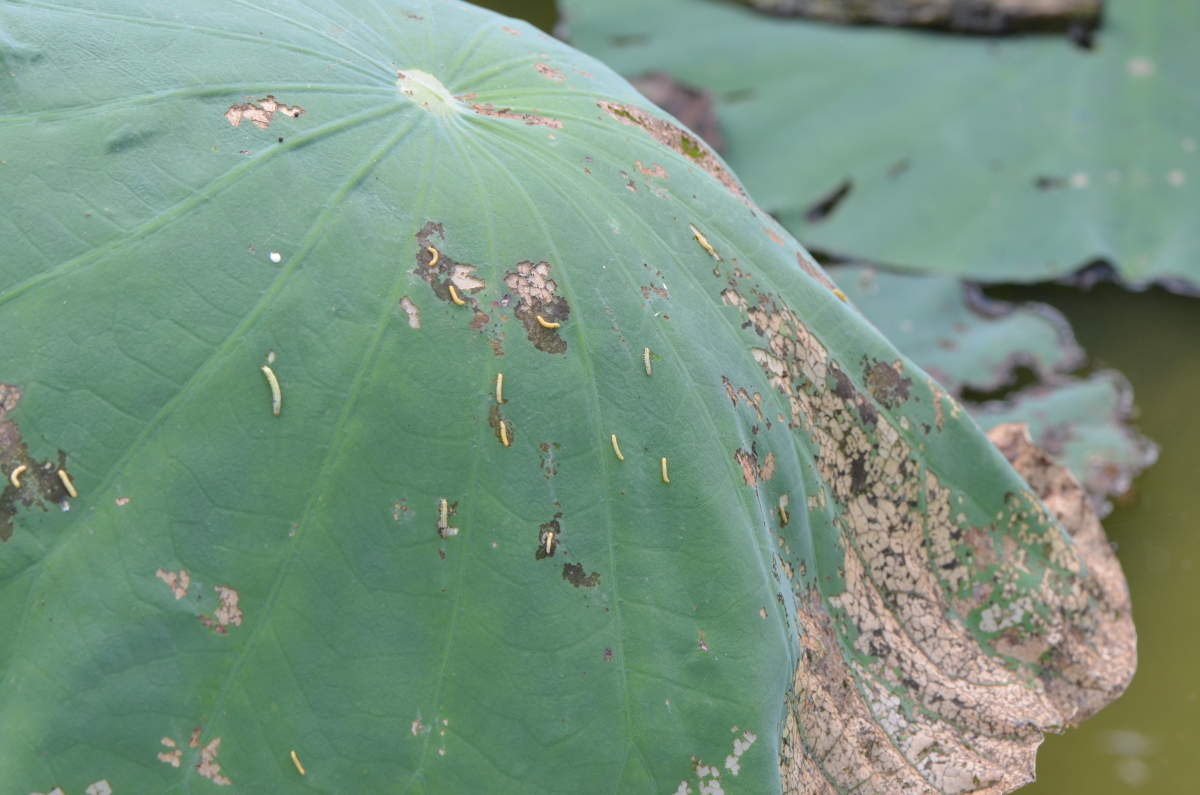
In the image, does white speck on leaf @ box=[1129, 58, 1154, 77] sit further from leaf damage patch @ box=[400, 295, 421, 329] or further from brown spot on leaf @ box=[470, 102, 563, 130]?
leaf damage patch @ box=[400, 295, 421, 329]

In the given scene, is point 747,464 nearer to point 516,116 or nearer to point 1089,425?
point 516,116

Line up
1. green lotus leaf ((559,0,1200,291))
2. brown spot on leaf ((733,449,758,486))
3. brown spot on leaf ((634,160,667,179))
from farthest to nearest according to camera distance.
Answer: green lotus leaf ((559,0,1200,291)) → brown spot on leaf ((634,160,667,179)) → brown spot on leaf ((733,449,758,486))

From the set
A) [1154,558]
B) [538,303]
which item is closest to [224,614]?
[538,303]

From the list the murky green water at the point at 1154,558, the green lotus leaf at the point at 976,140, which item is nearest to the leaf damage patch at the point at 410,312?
the murky green water at the point at 1154,558

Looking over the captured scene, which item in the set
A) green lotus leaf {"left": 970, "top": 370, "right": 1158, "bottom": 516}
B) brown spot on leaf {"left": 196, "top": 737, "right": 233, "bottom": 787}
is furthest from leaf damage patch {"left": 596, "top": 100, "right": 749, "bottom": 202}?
green lotus leaf {"left": 970, "top": 370, "right": 1158, "bottom": 516}

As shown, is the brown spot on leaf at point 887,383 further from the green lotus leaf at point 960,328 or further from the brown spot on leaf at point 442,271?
the green lotus leaf at point 960,328

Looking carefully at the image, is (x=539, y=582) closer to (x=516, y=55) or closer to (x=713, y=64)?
(x=516, y=55)
